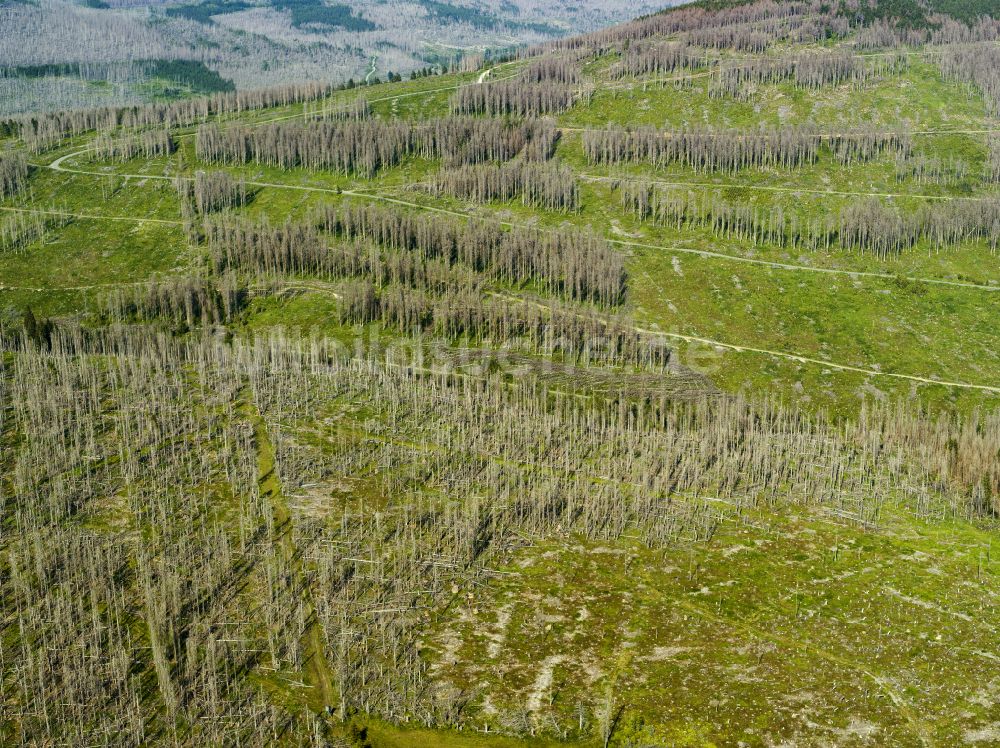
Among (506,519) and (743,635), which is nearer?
(743,635)

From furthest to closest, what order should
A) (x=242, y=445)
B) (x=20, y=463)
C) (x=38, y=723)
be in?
(x=242, y=445)
(x=20, y=463)
(x=38, y=723)

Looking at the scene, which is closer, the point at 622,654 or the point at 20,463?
the point at 622,654

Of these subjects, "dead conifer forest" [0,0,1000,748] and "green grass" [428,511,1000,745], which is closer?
"green grass" [428,511,1000,745]

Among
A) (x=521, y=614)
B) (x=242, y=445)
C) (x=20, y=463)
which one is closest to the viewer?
(x=521, y=614)

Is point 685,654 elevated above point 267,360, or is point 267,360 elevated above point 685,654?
point 267,360

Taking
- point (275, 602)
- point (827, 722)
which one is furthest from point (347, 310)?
point (827, 722)

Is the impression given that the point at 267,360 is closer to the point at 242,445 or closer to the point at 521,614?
the point at 242,445

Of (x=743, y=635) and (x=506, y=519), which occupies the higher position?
(x=506, y=519)

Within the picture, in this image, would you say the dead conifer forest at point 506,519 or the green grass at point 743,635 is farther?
the dead conifer forest at point 506,519

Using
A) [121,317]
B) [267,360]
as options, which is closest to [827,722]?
[267,360]
